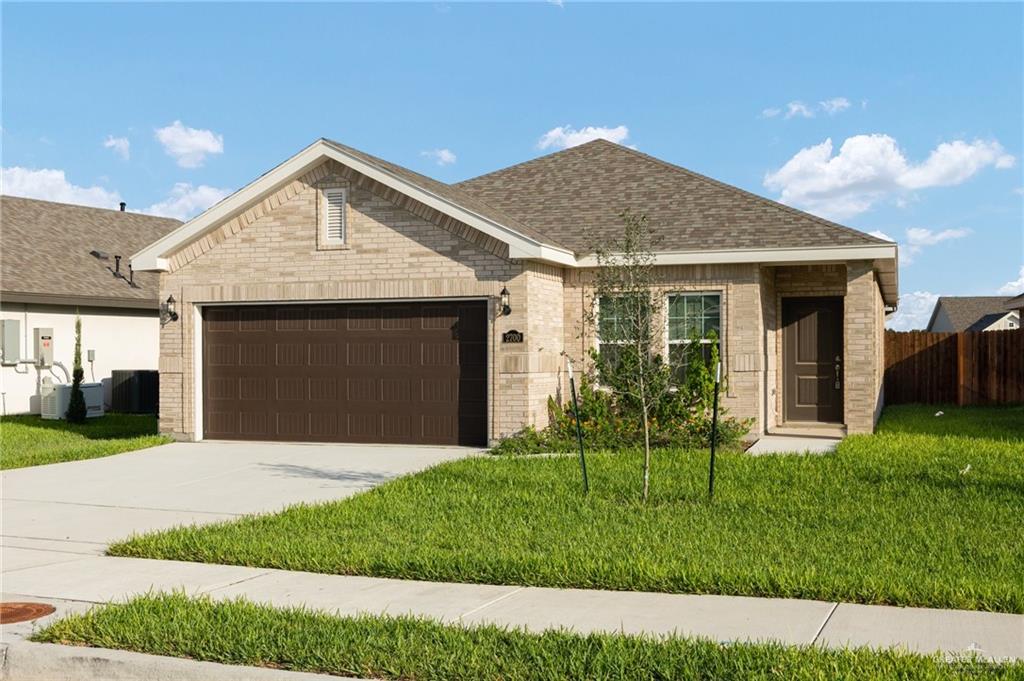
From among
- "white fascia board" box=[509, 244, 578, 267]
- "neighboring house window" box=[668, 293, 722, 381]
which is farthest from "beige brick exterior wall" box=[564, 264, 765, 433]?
"white fascia board" box=[509, 244, 578, 267]

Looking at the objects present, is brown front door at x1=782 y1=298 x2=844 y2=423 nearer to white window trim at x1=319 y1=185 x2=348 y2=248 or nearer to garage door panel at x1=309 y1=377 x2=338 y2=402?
white window trim at x1=319 y1=185 x2=348 y2=248

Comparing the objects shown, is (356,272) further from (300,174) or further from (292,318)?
(300,174)

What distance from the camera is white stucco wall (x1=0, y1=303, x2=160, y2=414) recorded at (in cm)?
2367

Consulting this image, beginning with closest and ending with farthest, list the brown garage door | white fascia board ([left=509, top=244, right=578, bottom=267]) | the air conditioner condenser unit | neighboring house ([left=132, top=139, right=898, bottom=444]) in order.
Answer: white fascia board ([left=509, top=244, right=578, bottom=267])
neighboring house ([left=132, top=139, right=898, bottom=444])
the brown garage door
the air conditioner condenser unit

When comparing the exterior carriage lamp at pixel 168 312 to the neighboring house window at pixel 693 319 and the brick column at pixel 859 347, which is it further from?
the brick column at pixel 859 347

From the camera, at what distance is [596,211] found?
19.4 m

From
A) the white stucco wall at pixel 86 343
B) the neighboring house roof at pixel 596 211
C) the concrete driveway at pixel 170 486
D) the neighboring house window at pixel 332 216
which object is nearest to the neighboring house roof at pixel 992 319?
the neighboring house roof at pixel 596 211

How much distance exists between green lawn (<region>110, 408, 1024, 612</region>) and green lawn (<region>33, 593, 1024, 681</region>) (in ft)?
4.61

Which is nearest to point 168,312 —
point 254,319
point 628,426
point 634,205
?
point 254,319

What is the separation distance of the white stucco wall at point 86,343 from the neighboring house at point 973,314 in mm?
45577

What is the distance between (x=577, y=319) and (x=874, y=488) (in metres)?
7.73

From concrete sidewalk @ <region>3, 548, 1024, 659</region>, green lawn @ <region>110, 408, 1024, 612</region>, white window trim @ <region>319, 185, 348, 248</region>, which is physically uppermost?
white window trim @ <region>319, 185, 348, 248</region>

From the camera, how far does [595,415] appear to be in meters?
16.9

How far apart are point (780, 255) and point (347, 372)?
7462 mm
